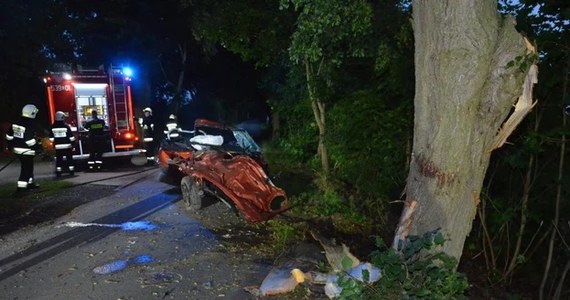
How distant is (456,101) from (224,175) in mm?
4368

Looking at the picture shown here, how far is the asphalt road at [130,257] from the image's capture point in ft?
15.1

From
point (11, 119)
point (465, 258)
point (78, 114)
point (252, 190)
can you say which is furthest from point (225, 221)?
point (11, 119)

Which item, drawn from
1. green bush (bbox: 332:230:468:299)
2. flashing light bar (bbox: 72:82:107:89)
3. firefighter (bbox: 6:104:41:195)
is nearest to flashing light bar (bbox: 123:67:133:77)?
flashing light bar (bbox: 72:82:107:89)

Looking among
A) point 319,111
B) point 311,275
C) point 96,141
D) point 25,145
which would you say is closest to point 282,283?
point 311,275

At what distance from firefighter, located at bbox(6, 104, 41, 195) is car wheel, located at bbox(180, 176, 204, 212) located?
3.94 metres

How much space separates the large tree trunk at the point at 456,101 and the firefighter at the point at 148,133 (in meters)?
11.7

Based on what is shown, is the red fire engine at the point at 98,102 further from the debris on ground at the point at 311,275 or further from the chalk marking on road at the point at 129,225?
the debris on ground at the point at 311,275

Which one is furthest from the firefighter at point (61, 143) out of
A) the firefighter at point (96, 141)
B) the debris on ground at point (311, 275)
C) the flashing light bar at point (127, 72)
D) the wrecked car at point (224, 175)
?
the debris on ground at point (311, 275)

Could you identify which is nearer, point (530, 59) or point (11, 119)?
point (530, 59)

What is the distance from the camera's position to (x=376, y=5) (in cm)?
827

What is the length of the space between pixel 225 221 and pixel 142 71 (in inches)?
694

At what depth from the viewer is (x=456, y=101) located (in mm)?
3377

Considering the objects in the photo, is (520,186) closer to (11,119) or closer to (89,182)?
(89,182)

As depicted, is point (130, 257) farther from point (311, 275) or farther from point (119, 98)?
point (119, 98)
